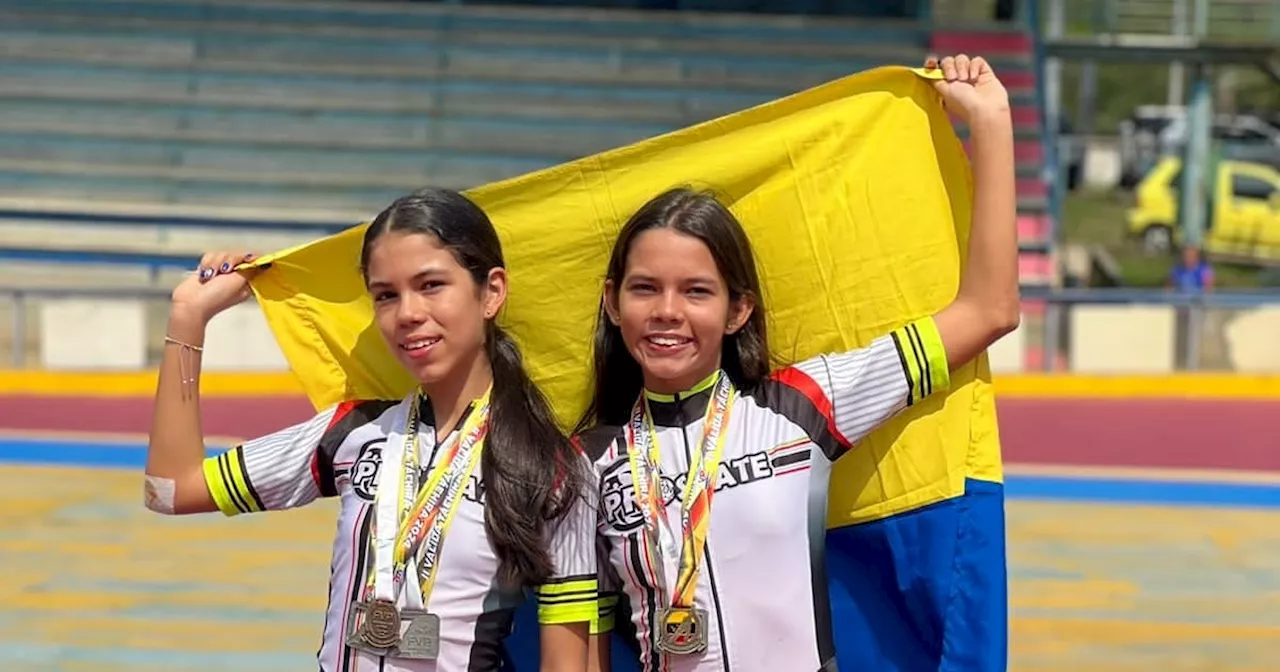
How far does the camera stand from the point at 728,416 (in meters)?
2.41

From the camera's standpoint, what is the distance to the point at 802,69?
45.6 feet

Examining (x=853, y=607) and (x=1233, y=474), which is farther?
(x=1233, y=474)

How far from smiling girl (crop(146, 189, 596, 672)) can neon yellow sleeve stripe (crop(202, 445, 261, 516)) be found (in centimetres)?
15

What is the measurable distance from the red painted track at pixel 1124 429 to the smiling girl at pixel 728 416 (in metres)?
6.10

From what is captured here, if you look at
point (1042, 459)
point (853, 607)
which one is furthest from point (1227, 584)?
point (853, 607)

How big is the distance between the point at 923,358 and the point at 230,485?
1.22 meters

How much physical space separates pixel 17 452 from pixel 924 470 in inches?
273

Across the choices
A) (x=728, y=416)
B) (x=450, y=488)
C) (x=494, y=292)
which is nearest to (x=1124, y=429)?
(x=728, y=416)

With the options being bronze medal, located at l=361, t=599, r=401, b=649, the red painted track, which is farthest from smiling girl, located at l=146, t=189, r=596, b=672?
the red painted track

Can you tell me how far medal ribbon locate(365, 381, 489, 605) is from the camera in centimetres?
233

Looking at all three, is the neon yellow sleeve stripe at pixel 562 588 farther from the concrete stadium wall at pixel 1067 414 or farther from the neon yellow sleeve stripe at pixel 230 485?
the concrete stadium wall at pixel 1067 414

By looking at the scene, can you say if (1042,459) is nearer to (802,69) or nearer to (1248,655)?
(1248,655)

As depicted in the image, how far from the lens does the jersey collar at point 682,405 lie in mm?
2426

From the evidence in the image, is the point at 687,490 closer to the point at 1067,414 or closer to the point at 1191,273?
the point at 1067,414
